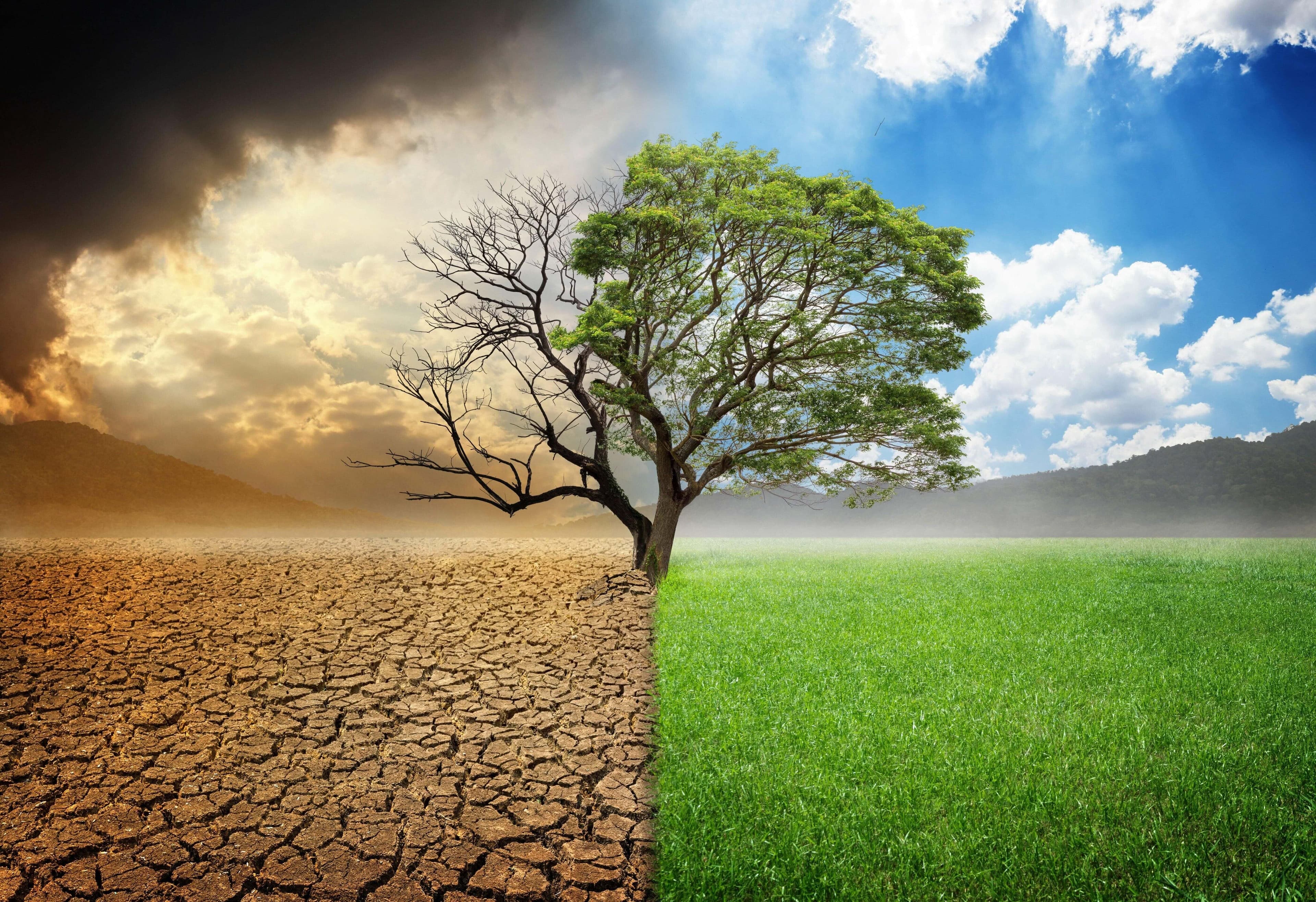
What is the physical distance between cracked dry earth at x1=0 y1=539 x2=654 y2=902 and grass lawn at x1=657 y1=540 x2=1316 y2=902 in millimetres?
623

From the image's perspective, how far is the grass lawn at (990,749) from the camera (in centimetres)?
341

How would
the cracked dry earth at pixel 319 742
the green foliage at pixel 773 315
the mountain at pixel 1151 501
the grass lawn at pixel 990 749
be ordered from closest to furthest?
the grass lawn at pixel 990 749, the cracked dry earth at pixel 319 742, the green foliage at pixel 773 315, the mountain at pixel 1151 501

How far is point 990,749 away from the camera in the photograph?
4.73 m

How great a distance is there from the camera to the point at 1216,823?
3775mm

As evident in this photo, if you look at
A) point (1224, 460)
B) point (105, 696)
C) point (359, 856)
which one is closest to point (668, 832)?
point (359, 856)

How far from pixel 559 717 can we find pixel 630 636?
2752 millimetres

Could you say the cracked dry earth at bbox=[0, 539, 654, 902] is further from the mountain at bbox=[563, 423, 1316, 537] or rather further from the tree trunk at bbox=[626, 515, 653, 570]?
the mountain at bbox=[563, 423, 1316, 537]

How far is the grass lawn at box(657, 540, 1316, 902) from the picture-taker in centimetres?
341

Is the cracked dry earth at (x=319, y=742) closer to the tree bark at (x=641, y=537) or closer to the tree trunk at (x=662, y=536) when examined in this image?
the tree trunk at (x=662, y=536)

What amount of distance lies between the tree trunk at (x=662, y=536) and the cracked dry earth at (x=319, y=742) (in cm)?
155

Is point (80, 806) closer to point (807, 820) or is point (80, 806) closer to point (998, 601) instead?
point (807, 820)

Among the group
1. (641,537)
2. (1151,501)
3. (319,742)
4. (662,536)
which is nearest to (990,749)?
(319,742)

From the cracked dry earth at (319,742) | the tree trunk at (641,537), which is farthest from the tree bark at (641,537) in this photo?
the cracked dry earth at (319,742)

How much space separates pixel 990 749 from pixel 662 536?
8.23 metres
